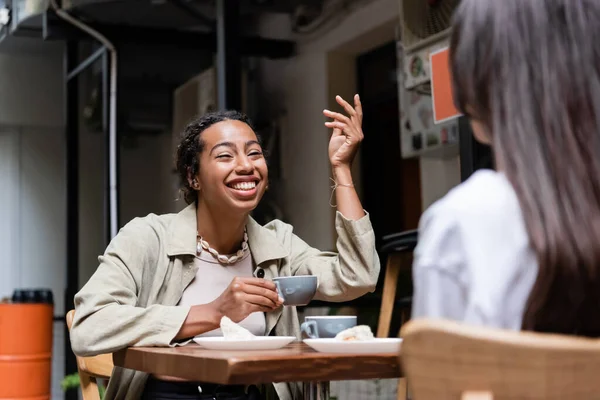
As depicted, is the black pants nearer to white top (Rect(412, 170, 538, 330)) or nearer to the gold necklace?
the gold necklace

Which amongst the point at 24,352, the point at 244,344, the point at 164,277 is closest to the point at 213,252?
the point at 164,277

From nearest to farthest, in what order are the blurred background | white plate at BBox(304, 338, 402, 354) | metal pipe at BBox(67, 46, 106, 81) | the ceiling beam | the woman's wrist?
1. white plate at BBox(304, 338, 402, 354)
2. the woman's wrist
3. the blurred background
4. the ceiling beam
5. metal pipe at BBox(67, 46, 106, 81)

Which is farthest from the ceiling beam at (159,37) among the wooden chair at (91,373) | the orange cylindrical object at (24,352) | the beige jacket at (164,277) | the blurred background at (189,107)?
the wooden chair at (91,373)

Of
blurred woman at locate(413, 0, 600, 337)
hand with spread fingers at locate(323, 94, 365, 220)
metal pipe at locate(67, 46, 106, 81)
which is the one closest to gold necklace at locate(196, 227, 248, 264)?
hand with spread fingers at locate(323, 94, 365, 220)

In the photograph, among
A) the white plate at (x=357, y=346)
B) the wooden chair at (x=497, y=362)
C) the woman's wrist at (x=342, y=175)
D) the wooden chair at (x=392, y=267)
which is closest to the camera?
the wooden chair at (x=497, y=362)

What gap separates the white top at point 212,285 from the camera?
1.86 metres

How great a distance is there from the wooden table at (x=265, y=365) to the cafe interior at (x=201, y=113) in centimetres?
26

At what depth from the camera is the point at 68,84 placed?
20.9ft

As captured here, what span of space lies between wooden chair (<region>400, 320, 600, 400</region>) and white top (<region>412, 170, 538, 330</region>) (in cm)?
11

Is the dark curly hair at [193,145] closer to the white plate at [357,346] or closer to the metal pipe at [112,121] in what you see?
the white plate at [357,346]

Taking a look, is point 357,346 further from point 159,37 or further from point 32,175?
point 32,175

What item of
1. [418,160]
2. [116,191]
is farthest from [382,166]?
[116,191]

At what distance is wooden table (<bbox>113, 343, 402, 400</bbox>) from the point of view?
3.84ft

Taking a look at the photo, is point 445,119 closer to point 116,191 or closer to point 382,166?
point 382,166
